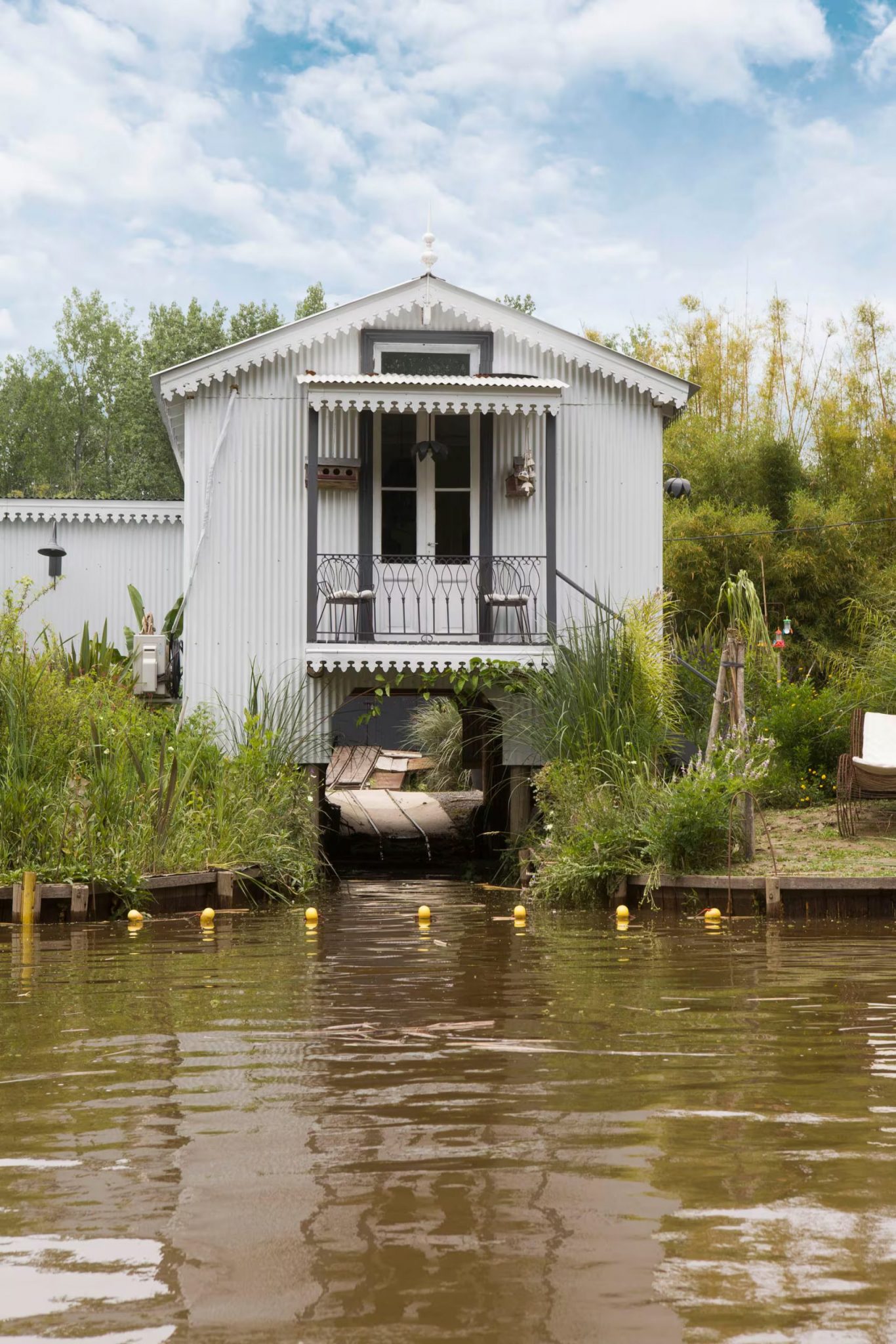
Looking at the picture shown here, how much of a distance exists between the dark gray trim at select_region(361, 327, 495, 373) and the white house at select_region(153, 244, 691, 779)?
0.02 metres

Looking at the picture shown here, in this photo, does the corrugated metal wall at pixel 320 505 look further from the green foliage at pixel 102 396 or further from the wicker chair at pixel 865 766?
the green foliage at pixel 102 396

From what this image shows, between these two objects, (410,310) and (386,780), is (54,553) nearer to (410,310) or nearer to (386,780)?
(410,310)

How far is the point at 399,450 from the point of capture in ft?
52.4

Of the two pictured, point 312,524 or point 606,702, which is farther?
point 312,524

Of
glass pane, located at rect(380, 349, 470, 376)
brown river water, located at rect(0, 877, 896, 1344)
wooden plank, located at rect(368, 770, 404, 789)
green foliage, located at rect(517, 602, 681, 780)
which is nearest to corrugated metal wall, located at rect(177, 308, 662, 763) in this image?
glass pane, located at rect(380, 349, 470, 376)

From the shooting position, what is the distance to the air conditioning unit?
15.6 meters

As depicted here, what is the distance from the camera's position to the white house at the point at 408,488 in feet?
50.5

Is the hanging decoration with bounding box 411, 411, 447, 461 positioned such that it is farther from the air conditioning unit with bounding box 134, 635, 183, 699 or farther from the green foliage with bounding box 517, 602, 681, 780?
the air conditioning unit with bounding box 134, 635, 183, 699

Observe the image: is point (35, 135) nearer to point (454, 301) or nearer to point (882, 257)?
point (882, 257)

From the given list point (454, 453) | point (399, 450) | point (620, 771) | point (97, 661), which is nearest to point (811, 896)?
point (620, 771)

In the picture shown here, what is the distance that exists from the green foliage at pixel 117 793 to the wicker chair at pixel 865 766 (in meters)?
5.26

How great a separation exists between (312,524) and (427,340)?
9.26 ft

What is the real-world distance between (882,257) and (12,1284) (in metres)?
27.6

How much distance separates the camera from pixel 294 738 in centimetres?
1504
